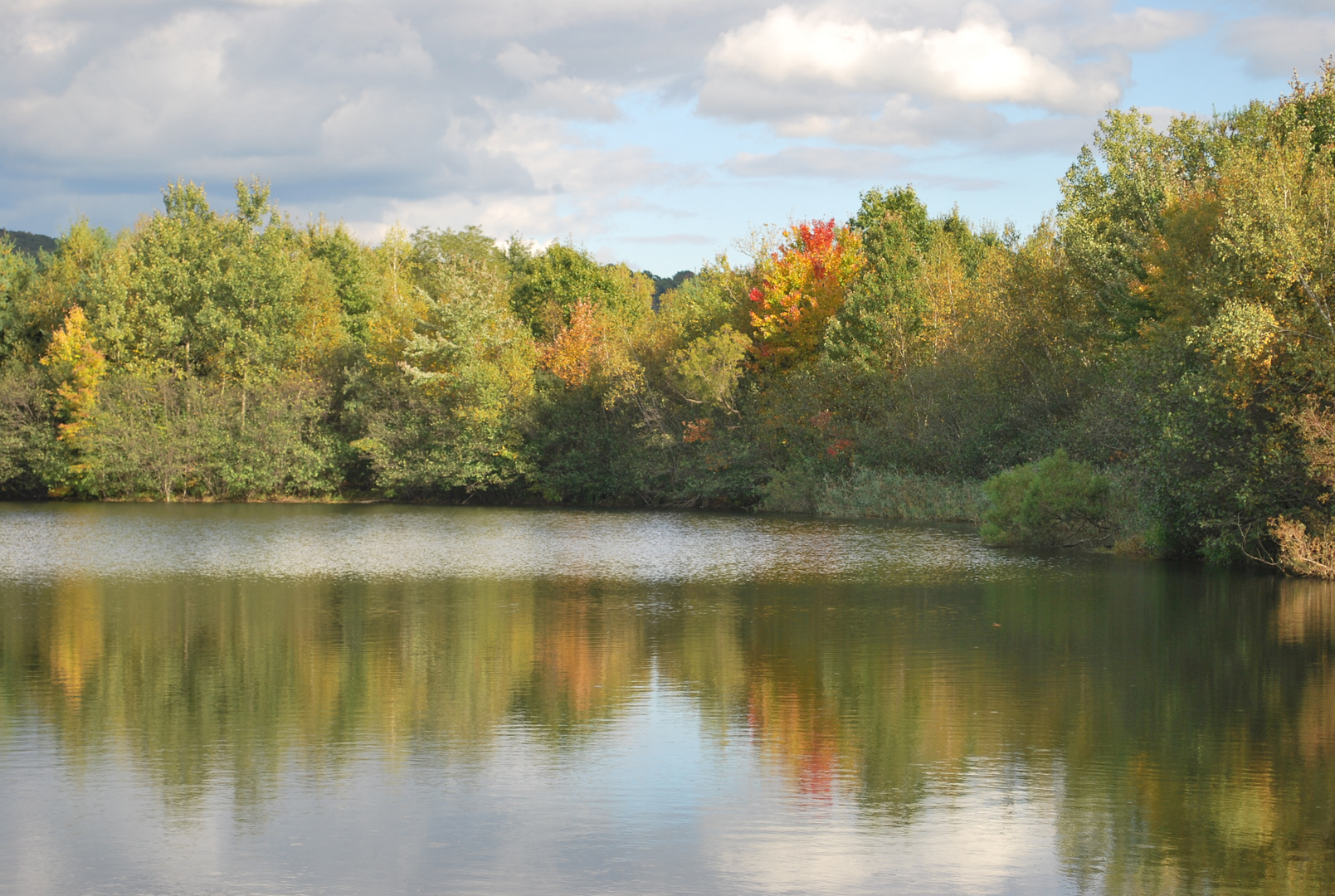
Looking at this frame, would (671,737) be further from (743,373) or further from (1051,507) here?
(743,373)

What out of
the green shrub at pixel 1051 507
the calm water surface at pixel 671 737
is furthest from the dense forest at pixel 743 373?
the calm water surface at pixel 671 737

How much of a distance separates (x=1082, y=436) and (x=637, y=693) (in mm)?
21818

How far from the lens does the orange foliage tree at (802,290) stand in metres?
43.1

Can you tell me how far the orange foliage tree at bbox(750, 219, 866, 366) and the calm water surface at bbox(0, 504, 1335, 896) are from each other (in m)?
24.0

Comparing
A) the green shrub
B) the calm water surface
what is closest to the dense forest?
the green shrub

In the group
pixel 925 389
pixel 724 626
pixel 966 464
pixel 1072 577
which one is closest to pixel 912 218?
pixel 925 389

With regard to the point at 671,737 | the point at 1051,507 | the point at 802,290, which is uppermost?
the point at 802,290

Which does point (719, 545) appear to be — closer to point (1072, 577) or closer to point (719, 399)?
point (1072, 577)

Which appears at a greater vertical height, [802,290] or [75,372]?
[802,290]

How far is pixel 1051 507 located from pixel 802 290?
19552 millimetres

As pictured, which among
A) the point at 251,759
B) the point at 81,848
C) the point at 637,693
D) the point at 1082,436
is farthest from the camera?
the point at 1082,436

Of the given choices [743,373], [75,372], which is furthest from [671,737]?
[75,372]

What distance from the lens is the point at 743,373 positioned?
4331 cm

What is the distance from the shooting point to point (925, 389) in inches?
1501
